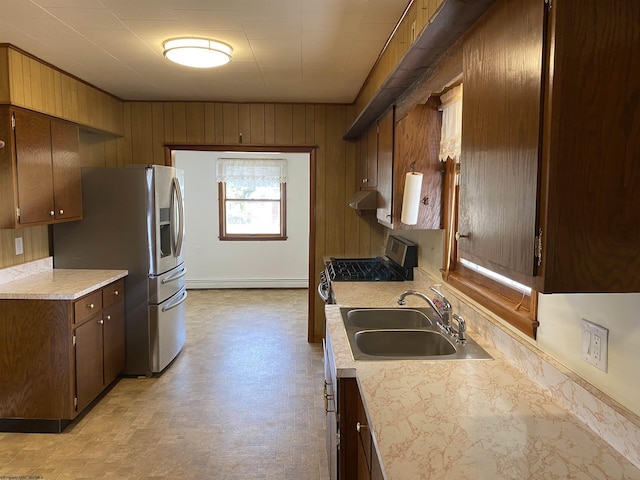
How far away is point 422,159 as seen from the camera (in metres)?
2.72

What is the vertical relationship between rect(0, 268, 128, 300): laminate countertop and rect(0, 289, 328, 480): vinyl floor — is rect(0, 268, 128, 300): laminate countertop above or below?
above

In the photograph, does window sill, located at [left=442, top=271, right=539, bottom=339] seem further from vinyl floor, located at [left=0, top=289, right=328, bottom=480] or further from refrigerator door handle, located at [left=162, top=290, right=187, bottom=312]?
refrigerator door handle, located at [left=162, top=290, right=187, bottom=312]

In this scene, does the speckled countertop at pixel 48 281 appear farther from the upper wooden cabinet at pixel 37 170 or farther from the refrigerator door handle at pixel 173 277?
the upper wooden cabinet at pixel 37 170

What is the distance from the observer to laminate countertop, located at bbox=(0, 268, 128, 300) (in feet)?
9.55

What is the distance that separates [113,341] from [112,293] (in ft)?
1.23

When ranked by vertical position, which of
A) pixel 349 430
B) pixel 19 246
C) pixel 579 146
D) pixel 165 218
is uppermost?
pixel 579 146

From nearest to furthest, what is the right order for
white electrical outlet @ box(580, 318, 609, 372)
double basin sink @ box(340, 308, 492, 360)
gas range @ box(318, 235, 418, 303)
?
white electrical outlet @ box(580, 318, 609, 372) < double basin sink @ box(340, 308, 492, 360) < gas range @ box(318, 235, 418, 303)

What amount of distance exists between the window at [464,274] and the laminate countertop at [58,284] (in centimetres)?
234

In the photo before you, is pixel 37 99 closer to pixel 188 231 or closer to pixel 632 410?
pixel 632 410

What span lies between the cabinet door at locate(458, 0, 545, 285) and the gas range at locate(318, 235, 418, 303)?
1.90 m

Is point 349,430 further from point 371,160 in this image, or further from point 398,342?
point 371,160

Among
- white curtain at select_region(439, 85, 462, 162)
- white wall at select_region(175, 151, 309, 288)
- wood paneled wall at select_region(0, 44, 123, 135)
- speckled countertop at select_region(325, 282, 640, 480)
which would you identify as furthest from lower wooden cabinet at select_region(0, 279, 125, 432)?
white wall at select_region(175, 151, 309, 288)

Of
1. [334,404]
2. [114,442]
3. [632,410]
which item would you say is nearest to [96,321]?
[114,442]

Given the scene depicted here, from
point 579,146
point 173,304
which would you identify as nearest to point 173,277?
point 173,304
